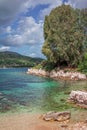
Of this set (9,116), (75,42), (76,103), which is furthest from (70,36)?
(9,116)

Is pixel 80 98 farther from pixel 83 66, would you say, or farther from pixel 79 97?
pixel 83 66

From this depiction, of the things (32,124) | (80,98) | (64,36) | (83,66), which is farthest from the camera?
(64,36)

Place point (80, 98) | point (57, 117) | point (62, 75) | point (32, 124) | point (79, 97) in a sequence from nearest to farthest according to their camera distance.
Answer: point (32, 124)
point (57, 117)
point (80, 98)
point (79, 97)
point (62, 75)

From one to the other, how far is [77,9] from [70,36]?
14.7 meters

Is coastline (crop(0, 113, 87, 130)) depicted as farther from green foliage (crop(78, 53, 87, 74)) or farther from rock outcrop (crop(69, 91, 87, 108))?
green foliage (crop(78, 53, 87, 74))

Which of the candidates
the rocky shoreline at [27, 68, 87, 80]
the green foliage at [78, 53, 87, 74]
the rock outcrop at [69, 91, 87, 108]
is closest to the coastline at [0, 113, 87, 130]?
the rock outcrop at [69, 91, 87, 108]

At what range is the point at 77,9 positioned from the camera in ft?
331

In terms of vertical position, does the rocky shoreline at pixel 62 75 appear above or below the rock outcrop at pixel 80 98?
above

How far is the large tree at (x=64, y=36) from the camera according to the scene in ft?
303

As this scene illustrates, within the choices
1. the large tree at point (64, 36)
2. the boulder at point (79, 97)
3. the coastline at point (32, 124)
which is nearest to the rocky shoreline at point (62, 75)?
the large tree at point (64, 36)

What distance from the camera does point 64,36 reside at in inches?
3666

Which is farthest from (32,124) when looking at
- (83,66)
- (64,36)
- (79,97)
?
(64,36)

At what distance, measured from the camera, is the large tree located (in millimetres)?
92375

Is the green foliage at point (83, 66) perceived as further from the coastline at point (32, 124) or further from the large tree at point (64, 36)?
the coastline at point (32, 124)
